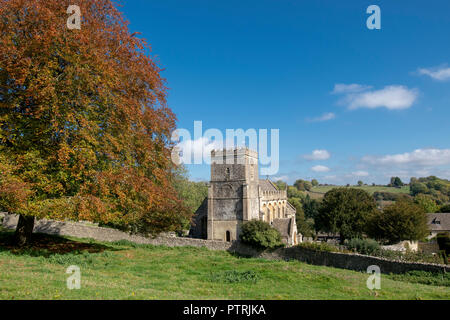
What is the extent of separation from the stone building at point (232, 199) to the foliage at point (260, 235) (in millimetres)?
6034

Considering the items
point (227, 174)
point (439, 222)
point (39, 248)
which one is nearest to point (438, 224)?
point (439, 222)

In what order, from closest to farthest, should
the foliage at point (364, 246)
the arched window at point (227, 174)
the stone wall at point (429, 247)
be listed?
the foliage at point (364, 246) < the arched window at point (227, 174) < the stone wall at point (429, 247)

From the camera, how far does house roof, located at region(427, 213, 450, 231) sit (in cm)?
6122

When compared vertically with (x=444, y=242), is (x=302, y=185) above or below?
above

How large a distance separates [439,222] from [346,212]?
26727mm

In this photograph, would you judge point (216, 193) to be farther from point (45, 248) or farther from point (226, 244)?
point (45, 248)

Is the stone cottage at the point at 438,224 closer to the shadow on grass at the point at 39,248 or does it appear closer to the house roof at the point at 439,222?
the house roof at the point at 439,222

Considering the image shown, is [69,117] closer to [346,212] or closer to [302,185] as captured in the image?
[346,212]

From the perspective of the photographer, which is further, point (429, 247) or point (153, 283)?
point (429, 247)

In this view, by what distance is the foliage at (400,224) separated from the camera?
136 ft

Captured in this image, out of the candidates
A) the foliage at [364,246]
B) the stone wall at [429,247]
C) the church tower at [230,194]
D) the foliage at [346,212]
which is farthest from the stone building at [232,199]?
the stone wall at [429,247]

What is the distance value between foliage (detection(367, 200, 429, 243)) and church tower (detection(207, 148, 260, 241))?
16.4 metres

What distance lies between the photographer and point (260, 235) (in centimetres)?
3128
